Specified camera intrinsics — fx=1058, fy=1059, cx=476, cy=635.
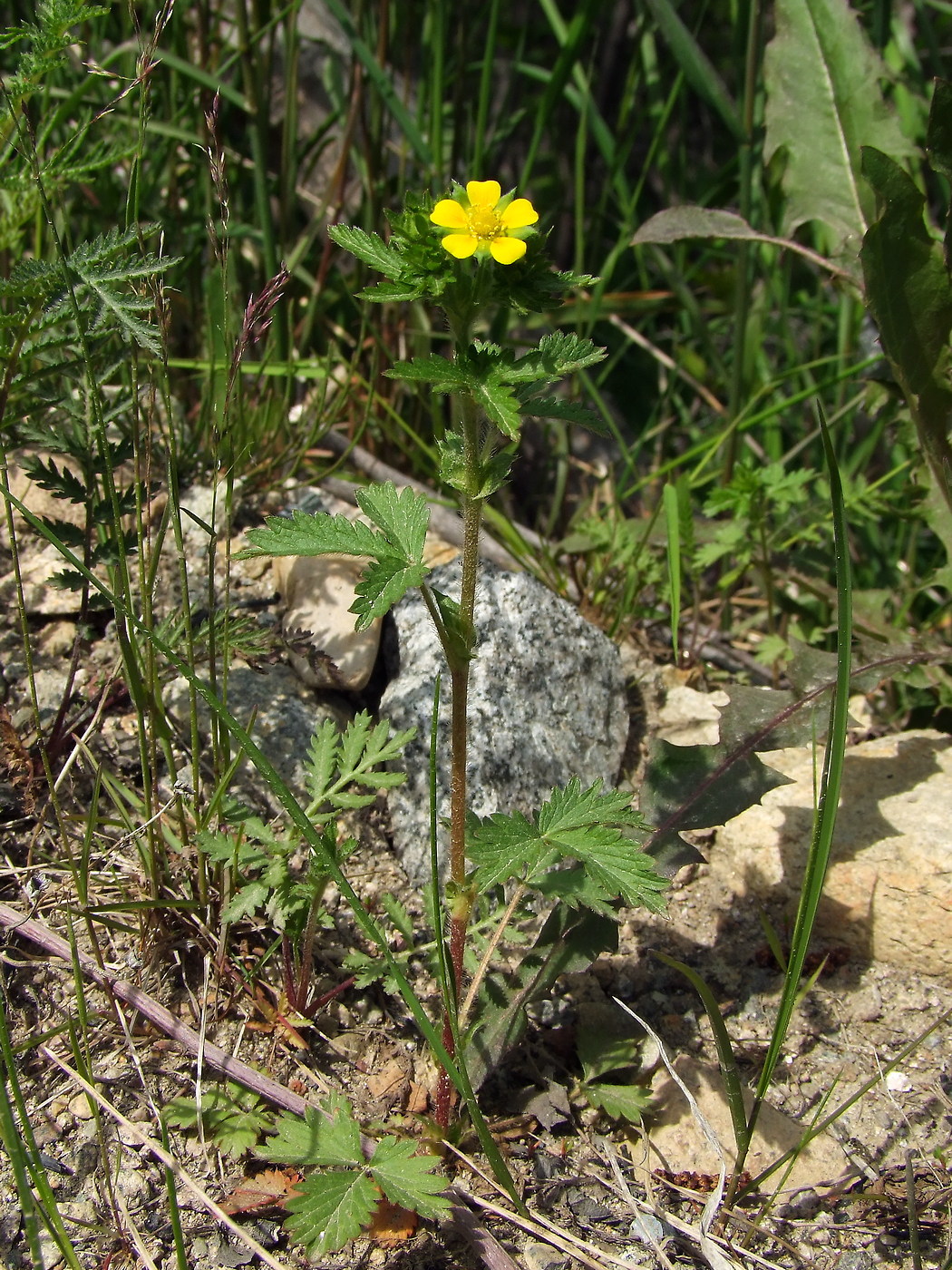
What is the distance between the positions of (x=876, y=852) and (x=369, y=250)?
1.57 m

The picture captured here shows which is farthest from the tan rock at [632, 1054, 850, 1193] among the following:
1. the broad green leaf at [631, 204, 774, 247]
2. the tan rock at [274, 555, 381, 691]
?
A: the broad green leaf at [631, 204, 774, 247]

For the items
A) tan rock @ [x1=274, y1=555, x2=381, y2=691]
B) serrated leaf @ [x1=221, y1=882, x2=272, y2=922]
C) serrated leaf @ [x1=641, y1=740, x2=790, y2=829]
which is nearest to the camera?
serrated leaf @ [x1=221, y1=882, x2=272, y2=922]

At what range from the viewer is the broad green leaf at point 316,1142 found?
1.59 meters

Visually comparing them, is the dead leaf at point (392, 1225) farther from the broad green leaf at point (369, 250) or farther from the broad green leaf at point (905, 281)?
the broad green leaf at point (905, 281)

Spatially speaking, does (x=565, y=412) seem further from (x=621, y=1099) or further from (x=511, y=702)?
(x=621, y=1099)

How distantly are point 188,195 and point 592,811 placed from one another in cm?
235

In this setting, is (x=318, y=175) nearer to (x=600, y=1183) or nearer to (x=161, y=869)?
(x=161, y=869)

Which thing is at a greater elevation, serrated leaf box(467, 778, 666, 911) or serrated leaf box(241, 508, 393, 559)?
serrated leaf box(241, 508, 393, 559)

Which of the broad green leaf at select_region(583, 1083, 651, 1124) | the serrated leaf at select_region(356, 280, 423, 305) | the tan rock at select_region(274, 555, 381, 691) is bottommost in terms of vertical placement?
the broad green leaf at select_region(583, 1083, 651, 1124)

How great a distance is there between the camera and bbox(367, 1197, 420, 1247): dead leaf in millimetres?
1658

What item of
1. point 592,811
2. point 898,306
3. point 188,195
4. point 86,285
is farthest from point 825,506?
point 188,195

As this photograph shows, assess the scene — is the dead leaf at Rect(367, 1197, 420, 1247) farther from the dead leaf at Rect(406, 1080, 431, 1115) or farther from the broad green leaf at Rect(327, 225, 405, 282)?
the broad green leaf at Rect(327, 225, 405, 282)

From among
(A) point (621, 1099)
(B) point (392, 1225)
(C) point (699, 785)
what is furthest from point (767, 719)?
(B) point (392, 1225)

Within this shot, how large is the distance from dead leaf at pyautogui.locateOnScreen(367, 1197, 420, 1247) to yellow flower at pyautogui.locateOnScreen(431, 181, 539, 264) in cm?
143
